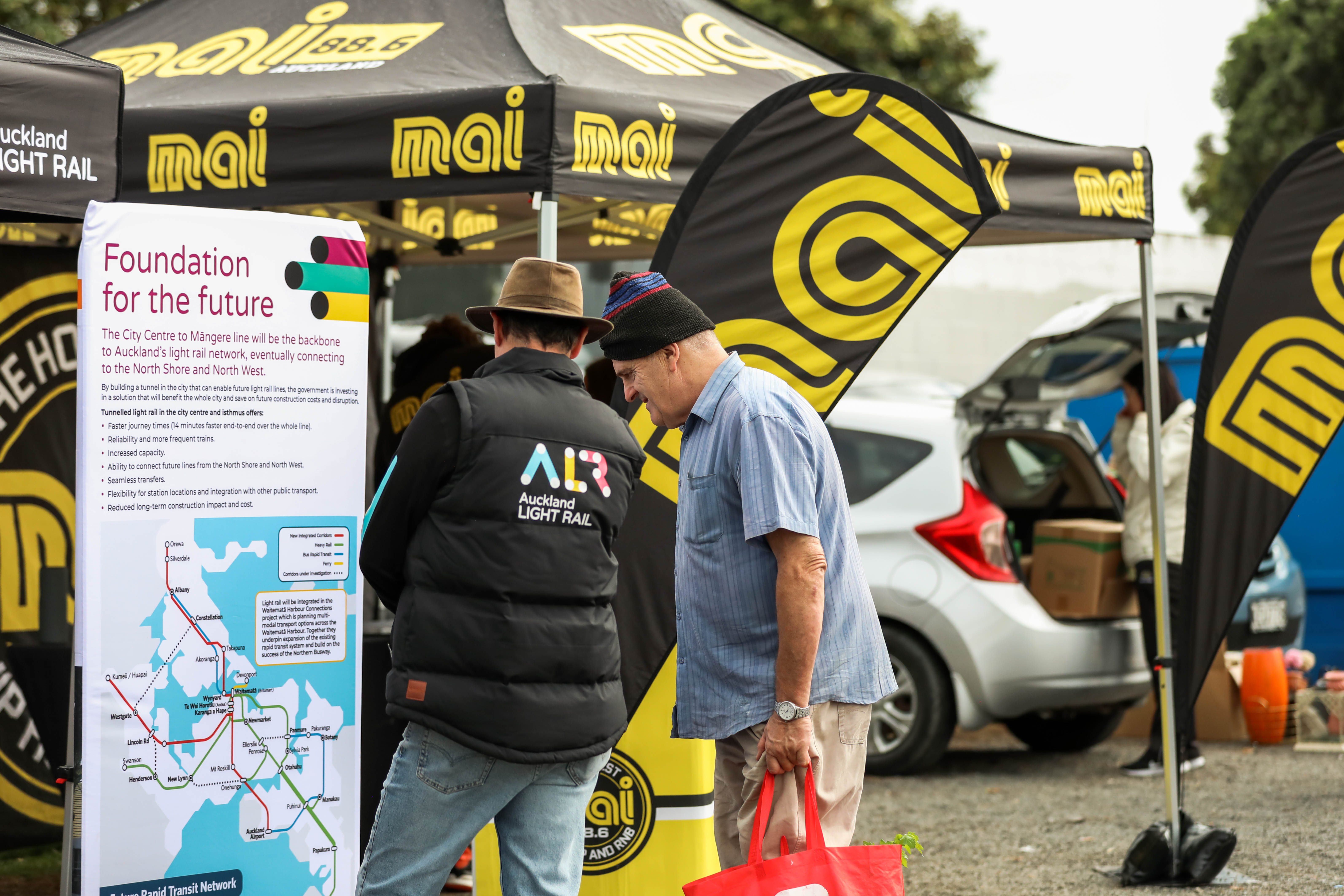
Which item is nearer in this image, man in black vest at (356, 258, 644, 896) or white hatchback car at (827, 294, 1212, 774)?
man in black vest at (356, 258, 644, 896)

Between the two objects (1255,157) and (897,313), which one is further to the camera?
(1255,157)

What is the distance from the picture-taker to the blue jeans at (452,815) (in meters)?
2.70

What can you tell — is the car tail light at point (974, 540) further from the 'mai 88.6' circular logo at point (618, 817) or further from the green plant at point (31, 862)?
the green plant at point (31, 862)

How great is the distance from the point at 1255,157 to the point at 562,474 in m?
19.8

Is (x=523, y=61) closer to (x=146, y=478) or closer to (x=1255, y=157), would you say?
(x=146, y=478)

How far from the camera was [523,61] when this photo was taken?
4293mm

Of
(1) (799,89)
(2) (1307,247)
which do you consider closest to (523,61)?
(1) (799,89)

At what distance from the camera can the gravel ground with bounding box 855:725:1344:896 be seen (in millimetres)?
5012

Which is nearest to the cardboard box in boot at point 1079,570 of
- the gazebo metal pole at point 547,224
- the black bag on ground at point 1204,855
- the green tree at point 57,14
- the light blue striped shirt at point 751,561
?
the black bag on ground at point 1204,855

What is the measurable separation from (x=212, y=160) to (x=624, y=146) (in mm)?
1304

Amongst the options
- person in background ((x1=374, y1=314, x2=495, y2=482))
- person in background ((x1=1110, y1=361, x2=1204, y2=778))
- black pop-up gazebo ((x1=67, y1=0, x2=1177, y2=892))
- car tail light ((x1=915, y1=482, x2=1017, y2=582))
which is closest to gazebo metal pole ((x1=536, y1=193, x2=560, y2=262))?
black pop-up gazebo ((x1=67, y1=0, x2=1177, y2=892))

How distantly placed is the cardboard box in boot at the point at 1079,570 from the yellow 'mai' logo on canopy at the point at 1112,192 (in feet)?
7.19

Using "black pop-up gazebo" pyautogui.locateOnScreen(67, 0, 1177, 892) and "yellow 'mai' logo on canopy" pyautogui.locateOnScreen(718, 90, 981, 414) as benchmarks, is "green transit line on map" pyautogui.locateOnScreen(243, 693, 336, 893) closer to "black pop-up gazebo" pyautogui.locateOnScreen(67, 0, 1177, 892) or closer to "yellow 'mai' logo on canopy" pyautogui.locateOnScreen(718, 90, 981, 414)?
"black pop-up gazebo" pyautogui.locateOnScreen(67, 0, 1177, 892)

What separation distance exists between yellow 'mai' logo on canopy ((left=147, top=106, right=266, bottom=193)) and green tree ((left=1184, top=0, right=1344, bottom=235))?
16.8 meters
